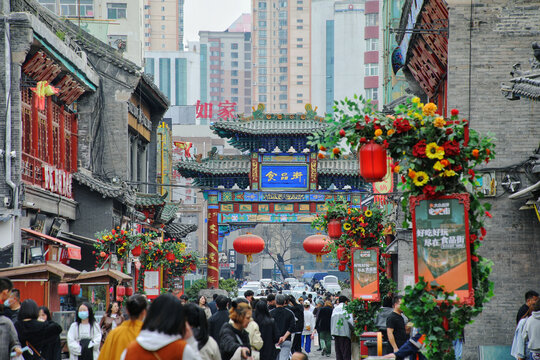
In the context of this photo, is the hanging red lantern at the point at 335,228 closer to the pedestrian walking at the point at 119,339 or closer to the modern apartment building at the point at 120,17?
the pedestrian walking at the point at 119,339

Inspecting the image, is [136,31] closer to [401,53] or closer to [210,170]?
[210,170]

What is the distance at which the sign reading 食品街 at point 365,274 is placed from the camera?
20578 millimetres

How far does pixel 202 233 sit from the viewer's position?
86.9 m

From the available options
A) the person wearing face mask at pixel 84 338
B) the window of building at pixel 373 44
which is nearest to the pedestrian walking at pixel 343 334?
the person wearing face mask at pixel 84 338

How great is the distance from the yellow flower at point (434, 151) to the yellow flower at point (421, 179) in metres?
0.23

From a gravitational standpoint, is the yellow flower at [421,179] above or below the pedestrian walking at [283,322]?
above

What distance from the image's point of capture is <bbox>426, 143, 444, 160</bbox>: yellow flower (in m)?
10.3

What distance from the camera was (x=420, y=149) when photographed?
1034 cm

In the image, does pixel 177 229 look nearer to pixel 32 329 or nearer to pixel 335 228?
pixel 335 228

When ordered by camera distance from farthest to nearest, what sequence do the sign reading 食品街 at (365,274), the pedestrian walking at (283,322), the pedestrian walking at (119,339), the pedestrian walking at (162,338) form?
the sign reading 食品街 at (365,274) < the pedestrian walking at (283,322) < the pedestrian walking at (119,339) < the pedestrian walking at (162,338)

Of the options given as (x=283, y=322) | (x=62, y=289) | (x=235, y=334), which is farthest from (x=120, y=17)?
(x=235, y=334)

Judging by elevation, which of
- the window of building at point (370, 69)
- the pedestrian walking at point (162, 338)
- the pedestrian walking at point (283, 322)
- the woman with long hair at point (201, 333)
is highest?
the window of building at point (370, 69)

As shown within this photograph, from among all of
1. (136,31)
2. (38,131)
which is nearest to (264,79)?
(136,31)

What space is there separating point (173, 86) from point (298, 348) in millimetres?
120109
